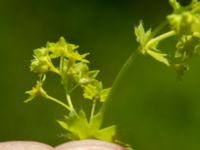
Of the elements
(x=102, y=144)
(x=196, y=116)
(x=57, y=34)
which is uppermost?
(x=57, y=34)

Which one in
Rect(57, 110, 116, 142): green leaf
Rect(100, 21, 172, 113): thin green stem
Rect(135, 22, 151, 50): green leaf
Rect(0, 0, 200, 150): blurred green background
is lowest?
Rect(57, 110, 116, 142): green leaf

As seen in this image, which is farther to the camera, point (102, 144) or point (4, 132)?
point (4, 132)

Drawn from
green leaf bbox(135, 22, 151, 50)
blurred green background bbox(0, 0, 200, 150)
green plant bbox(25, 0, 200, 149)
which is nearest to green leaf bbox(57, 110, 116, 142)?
green plant bbox(25, 0, 200, 149)

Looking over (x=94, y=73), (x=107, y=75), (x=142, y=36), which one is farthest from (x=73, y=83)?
(x=107, y=75)

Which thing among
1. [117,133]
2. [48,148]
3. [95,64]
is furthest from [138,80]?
[117,133]

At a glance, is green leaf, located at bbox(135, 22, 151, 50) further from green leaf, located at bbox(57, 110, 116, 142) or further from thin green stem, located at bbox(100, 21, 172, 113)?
green leaf, located at bbox(57, 110, 116, 142)

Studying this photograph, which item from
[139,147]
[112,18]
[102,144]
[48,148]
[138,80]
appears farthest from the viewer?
[112,18]

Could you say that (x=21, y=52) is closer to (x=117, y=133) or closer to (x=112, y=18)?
(x=112, y=18)
